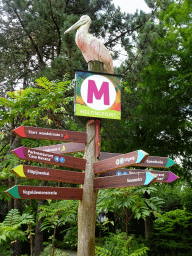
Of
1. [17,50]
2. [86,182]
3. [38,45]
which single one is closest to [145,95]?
[38,45]

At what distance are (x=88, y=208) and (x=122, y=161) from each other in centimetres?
103

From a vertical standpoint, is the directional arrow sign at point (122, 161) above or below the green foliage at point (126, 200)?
above

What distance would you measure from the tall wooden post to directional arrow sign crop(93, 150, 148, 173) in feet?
0.52

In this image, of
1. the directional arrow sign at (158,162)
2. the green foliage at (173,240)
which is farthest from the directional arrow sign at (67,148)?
the green foliage at (173,240)

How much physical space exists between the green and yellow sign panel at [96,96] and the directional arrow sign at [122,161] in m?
0.75

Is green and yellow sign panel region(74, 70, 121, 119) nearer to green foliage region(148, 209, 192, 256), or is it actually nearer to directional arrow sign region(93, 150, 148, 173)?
directional arrow sign region(93, 150, 148, 173)

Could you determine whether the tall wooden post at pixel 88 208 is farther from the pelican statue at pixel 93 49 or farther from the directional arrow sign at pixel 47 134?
the pelican statue at pixel 93 49

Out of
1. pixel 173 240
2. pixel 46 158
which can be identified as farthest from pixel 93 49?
pixel 173 240

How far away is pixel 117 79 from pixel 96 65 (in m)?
0.50

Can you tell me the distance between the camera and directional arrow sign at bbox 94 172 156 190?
111 inches

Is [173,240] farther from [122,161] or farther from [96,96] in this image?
[96,96]

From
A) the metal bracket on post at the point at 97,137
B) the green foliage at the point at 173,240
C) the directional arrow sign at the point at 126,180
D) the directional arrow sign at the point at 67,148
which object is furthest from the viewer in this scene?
the green foliage at the point at 173,240

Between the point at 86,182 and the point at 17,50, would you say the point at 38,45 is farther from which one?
the point at 86,182

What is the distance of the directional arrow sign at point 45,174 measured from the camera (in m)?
3.07
